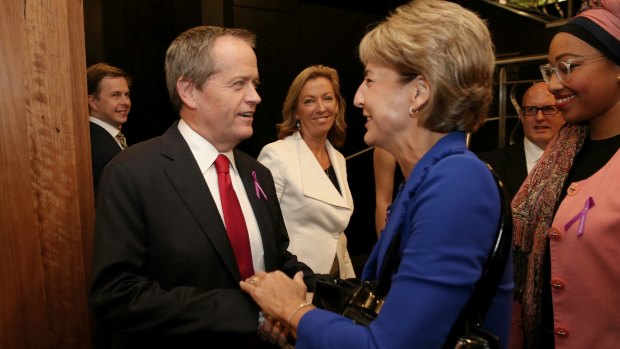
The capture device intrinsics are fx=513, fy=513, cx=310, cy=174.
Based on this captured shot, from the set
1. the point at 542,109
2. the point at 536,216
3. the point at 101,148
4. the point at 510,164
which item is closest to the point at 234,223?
the point at 536,216

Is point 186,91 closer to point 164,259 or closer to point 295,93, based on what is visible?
point 164,259

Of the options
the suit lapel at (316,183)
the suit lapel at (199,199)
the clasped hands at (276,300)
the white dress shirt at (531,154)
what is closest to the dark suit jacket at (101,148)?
the suit lapel at (316,183)

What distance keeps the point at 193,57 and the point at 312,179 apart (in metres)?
1.43

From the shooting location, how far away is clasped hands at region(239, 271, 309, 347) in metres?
1.29

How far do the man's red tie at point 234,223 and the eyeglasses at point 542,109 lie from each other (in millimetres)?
2224

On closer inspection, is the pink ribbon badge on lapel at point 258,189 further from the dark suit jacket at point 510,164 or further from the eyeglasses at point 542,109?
the eyeglasses at point 542,109

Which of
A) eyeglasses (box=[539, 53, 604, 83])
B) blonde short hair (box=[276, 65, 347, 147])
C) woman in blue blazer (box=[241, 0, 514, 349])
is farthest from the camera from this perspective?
blonde short hair (box=[276, 65, 347, 147])

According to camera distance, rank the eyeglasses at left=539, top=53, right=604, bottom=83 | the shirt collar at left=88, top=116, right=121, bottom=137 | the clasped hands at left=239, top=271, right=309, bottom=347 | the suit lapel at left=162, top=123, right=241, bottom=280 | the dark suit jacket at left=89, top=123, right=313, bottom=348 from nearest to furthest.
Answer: the clasped hands at left=239, top=271, right=309, bottom=347, the dark suit jacket at left=89, top=123, right=313, bottom=348, the suit lapel at left=162, top=123, right=241, bottom=280, the eyeglasses at left=539, top=53, right=604, bottom=83, the shirt collar at left=88, top=116, right=121, bottom=137

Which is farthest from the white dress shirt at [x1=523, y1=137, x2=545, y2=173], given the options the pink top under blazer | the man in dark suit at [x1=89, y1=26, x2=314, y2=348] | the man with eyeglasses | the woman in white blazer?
the man in dark suit at [x1=89, y1=26, x2=314, y2=348]

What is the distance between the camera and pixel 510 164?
2988 mm

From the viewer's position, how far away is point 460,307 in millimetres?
1042

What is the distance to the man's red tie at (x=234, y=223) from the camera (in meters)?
1.63

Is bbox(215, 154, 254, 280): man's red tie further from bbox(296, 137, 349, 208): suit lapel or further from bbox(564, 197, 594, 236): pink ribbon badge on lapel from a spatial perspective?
bbox(296, 137, 349, 208): suit lapel

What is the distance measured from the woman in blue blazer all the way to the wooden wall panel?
672 millimetres
